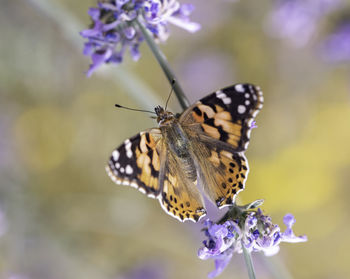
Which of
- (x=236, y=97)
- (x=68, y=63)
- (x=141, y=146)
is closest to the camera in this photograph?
(x=236, y=97)

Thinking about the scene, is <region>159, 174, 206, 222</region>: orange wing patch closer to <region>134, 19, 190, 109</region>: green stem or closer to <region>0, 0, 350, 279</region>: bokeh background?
<region>134, 19, 190, 109</region>: green stem

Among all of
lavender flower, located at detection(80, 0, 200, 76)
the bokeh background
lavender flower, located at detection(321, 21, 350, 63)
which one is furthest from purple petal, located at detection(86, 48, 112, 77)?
lavender flower, located at detection(321, 21, 350, 63)

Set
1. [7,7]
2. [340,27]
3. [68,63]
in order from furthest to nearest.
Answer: [68,63] < [7,7] < [340,27]

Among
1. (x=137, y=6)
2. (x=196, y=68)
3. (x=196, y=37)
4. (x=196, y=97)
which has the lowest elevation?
(x=137, y=6)

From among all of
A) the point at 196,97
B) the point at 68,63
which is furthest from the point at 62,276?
the point at 196,97

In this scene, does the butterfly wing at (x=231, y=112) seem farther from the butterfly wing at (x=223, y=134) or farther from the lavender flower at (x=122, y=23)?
the lavender flower at (x=122, y=23)

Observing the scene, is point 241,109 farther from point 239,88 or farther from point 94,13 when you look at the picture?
point 94,13

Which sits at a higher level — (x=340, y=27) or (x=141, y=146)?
(x=340, y=27)

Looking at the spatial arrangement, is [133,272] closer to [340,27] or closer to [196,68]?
[196,68]
